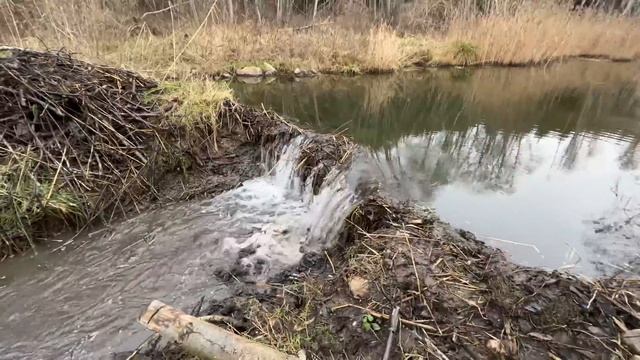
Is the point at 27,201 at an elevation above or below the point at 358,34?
A: below

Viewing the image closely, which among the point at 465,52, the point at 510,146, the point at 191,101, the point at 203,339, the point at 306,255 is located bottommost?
the point at 510,146

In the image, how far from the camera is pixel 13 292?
123 inches

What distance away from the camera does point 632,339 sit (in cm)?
231

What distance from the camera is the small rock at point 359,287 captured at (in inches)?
104

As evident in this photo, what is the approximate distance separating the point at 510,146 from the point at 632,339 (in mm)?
4764

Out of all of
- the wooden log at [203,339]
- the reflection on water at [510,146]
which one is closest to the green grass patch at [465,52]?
the reflection on water at [510,146]

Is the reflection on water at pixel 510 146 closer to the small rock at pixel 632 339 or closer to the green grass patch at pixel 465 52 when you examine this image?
the green grass patch at pixel 465 52

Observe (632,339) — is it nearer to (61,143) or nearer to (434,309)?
(434,309)

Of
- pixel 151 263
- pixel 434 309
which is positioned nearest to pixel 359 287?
pixel 434 309

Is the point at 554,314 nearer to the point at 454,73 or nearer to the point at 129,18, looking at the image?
the point at 454,73

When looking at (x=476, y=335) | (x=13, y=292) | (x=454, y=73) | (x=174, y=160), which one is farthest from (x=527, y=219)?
(x=454, y=73)

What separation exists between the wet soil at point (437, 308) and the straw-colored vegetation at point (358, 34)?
6732 millimetres

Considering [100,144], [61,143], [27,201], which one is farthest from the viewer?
[100,144]

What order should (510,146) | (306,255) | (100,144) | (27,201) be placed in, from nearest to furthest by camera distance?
(27,201), (306,255), (100,144), (510,146)
